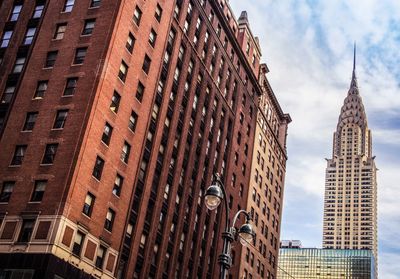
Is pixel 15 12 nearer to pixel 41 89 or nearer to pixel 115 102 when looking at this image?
pixel 41 89

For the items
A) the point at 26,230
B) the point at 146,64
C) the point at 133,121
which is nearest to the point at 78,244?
the point at 26,230

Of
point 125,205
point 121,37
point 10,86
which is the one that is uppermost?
point 121,37

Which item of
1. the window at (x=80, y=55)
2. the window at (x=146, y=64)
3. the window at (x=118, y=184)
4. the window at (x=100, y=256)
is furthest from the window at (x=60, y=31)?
the window at (x=100, y=256)

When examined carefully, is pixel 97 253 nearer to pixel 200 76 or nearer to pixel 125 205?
pixel 125 205

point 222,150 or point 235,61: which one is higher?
point 235,61

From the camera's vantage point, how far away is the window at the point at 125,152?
171 feet

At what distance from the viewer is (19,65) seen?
5381 centimetres

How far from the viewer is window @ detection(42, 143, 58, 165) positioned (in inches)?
1826

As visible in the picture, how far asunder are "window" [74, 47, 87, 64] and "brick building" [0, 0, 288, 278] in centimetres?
12

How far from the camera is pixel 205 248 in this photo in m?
67.4

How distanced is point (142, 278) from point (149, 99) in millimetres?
17304

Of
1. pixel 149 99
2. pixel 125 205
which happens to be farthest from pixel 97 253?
→ pixel 149 99

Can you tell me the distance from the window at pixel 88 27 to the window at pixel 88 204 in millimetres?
15538

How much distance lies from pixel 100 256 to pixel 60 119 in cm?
1200
